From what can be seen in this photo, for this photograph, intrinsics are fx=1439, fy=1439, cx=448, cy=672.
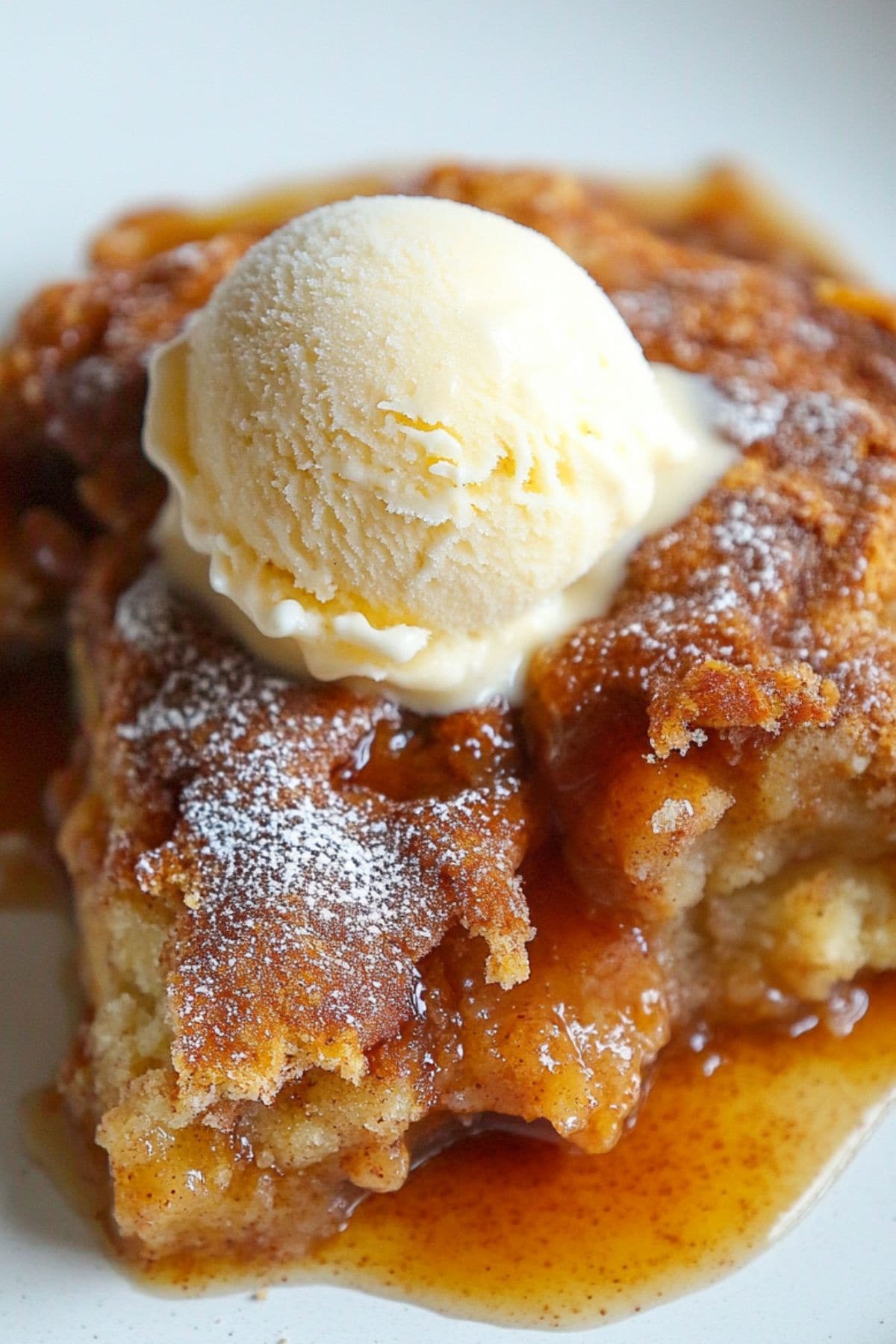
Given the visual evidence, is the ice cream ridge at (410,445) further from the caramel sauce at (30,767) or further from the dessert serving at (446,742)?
the caramel sauce at (30,767)

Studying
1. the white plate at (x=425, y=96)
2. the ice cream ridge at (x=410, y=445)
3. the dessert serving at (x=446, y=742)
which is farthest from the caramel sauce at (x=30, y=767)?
the white plate at (x=425, y=96)

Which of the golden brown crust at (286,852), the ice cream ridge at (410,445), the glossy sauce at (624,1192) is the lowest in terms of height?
the glossy sauce at (624,1192)

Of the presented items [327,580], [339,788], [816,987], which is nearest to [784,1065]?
[816,987]

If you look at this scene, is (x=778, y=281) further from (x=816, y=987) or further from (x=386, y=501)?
(x=816, y=987)

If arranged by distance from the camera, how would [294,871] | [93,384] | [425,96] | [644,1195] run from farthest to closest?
[425,96] < [93,384] < [644,1195] < [294,871]

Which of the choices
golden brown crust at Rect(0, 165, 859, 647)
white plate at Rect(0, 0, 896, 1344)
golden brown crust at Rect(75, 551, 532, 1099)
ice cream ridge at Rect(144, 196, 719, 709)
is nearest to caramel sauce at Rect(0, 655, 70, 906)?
golden brown crust at Rect(0, 165, 859, 647)

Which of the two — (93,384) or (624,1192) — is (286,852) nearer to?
(624,1192)

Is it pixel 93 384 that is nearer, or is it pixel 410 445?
pixel 410 445

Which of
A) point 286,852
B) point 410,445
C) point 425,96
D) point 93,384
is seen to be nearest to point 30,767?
point 93,384
